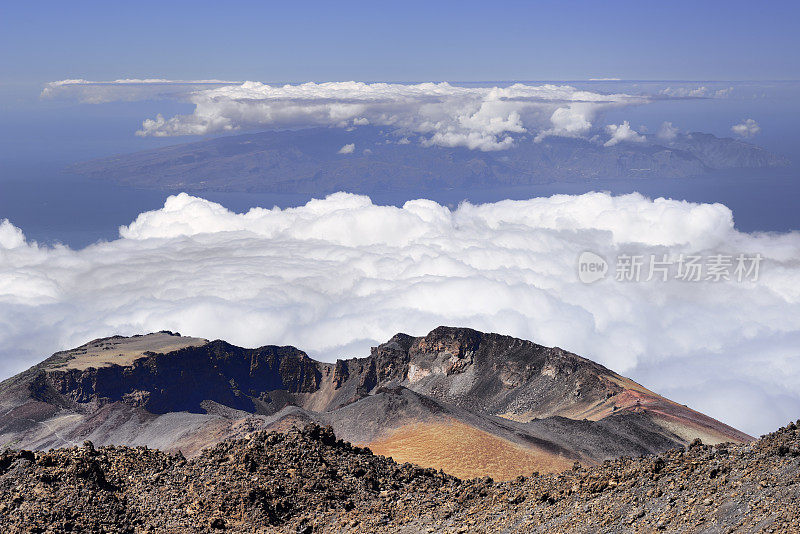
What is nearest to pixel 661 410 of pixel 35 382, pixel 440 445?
pixel 440 445

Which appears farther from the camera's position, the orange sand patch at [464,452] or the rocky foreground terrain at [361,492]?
the orange sand patch at [464,452]

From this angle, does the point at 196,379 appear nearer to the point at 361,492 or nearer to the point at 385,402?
the point at 385,402

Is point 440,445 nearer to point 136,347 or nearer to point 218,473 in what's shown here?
point 218,473

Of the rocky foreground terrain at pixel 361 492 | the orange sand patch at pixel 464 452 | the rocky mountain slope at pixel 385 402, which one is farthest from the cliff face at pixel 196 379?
the rocky foreground terrain at pixel 361 492

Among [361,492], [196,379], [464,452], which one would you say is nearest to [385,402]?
[464,452]

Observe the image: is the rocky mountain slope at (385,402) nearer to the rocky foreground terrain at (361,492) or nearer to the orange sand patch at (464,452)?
the orange sand patch at (464,452)

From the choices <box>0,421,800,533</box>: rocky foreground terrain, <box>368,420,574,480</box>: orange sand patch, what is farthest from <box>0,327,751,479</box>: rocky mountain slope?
<box>0,421,800,533</box>: rocky foreground terrain
